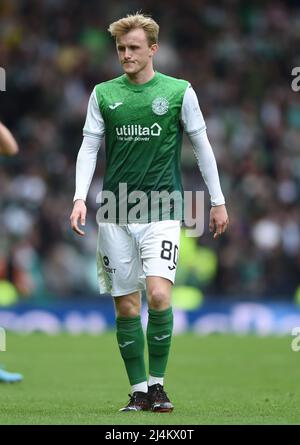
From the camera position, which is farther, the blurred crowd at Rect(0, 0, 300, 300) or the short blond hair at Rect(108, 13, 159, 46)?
the blurred crowd at Rect(0, 0, 300, 300)

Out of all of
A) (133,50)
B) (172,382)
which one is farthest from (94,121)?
(172,382)

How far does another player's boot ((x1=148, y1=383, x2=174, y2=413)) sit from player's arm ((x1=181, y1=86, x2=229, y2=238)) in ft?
3.56

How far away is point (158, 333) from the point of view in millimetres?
7891

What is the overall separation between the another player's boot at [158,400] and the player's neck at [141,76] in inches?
79.6

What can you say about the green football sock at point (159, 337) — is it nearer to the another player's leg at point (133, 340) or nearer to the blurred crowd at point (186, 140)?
Answer: the another player's leg at point (133, 340)

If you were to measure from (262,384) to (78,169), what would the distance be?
341 cm

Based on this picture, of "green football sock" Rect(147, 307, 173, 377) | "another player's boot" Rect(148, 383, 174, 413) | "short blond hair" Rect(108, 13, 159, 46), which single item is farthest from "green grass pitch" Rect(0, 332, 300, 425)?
"short blond hair" Rect(108, 13, 159, 46)

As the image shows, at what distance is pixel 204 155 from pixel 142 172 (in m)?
0.44

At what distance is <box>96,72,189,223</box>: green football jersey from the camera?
7.93 metres

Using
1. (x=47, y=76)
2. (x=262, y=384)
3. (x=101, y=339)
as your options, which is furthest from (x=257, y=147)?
(x=262, y=384)

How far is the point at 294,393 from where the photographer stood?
9453mm

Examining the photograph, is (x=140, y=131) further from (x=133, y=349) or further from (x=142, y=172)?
(x=133, y=349)

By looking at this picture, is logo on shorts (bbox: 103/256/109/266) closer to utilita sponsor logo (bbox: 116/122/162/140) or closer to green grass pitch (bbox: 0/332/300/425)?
utilita sponsor logo (bbox: 116/122/162/140)
